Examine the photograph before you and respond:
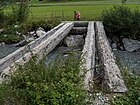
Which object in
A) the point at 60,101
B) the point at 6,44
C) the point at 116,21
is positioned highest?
the point at 60,101

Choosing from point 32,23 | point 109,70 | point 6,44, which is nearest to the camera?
point 109,70

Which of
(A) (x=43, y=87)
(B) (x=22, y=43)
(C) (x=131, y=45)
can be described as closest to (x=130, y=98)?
(A) (x=43, y=87)

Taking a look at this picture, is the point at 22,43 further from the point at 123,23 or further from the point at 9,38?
the point at 123,23

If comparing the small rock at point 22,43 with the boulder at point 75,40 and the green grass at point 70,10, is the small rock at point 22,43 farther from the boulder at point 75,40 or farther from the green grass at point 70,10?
the green grass at point 70,10

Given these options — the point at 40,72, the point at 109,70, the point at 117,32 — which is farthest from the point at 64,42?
the point at 40,72

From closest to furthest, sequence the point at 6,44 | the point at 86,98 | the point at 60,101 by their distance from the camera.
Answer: the point at 60,101
the point at 86,98
the point at 6,44

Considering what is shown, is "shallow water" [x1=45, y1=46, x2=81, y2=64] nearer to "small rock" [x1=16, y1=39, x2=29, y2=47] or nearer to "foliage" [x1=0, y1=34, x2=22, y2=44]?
"small rock" [x1=16, y1=39, x2=29, y2=47]

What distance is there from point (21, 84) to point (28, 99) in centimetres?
58

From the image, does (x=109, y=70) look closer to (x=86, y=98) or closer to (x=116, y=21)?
(x=86, y=98)

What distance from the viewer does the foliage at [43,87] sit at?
207 inches

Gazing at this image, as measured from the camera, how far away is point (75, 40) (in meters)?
20.0

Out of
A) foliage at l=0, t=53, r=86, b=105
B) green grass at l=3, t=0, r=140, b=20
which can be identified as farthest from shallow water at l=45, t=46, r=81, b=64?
green grass at l=3, t=0, r=140, b=20

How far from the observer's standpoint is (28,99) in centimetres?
542

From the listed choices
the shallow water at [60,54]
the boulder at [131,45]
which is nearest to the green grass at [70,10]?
the boulder at [131,45]
